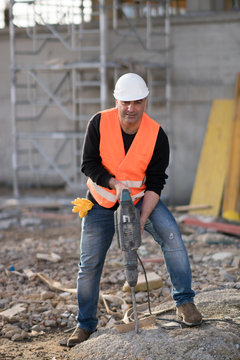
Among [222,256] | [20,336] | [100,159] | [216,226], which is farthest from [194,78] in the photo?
[20,336]

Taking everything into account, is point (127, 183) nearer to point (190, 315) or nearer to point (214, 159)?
point (190, 315)

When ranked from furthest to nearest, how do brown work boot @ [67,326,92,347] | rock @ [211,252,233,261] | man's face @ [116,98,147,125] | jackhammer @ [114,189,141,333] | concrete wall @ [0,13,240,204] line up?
concrete wall @ [0,13,240,204] → rock @ [211,252,233,261] → brown work boot @ [67,326,92,347] → man's face @ [116,98,147,125] → jackhammer @ [114,189,141,333]

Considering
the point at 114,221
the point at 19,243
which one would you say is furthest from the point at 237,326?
the point at 19,243

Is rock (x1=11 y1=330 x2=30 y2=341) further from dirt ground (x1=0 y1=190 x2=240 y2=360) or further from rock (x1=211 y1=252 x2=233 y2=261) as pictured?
rock (x1=211 y1=252 x2=233 y2=261)

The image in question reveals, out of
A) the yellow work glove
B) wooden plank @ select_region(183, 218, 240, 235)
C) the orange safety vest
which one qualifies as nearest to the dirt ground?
wooden plank @ select_region(183, 218, 240, 235)

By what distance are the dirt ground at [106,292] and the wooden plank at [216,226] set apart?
15 cm

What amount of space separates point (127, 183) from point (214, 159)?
601 cm

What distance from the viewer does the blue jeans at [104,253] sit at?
3738 millimetres

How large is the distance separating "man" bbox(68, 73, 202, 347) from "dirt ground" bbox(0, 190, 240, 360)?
212 mm

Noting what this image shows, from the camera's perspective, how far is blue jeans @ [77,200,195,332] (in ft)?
12.3

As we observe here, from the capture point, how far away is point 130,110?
371cm

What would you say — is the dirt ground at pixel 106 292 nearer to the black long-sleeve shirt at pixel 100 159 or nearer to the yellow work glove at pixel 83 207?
the yellow work glove at pixel 83 207

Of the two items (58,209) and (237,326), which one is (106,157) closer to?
(237,326)

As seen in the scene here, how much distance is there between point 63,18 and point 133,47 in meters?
1.47
